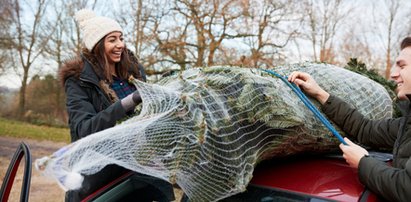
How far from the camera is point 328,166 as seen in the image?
7.04ft

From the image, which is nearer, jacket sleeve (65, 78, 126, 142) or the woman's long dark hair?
jacket sleeve (65, 78, 126, 142)

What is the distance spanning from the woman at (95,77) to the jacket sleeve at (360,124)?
1127 millimetres

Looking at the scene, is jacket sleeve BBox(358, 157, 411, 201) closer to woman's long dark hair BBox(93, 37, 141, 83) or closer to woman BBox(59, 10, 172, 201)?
woman BBox(59, 10, 172, 201)

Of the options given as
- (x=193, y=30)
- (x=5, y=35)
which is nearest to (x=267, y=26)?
(x=193, y=30)

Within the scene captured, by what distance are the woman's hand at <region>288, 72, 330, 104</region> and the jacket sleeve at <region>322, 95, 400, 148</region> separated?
0.04m

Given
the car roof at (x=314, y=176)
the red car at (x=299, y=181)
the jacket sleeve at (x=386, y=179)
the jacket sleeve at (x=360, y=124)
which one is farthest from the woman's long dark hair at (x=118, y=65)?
the jacket sleeve at (x=386, y=179)

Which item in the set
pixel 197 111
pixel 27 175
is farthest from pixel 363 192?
pixel 27 175

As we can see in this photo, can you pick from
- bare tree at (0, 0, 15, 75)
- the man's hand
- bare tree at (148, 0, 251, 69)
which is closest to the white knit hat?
the man's hand

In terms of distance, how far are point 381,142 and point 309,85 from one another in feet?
1.76

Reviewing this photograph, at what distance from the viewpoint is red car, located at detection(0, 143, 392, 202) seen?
1.90 m

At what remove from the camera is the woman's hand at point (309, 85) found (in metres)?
2.13

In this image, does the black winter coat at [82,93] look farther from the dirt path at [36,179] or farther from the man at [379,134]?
the man at [379,134]

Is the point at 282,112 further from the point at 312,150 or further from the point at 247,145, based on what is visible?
the point at 312,150

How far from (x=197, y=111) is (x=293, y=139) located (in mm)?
597
